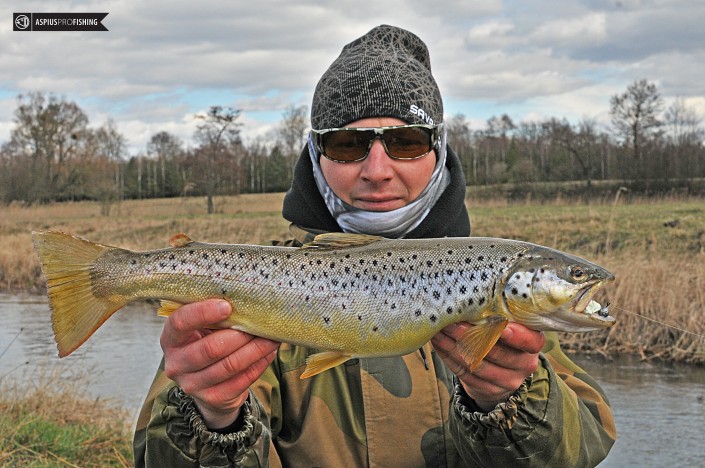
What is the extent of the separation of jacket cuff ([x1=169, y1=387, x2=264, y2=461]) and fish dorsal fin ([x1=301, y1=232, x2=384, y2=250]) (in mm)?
649

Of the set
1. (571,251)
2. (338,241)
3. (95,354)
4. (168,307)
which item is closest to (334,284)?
(338,241)

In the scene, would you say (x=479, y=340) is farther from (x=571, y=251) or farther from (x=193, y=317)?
(x=571, y=251)

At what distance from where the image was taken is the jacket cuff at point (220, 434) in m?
2.93

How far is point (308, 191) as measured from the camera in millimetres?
4031

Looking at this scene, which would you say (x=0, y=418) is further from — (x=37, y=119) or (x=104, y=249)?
(x=37, y=119)

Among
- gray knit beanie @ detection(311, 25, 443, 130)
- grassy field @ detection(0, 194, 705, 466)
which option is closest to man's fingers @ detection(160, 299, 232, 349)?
grassy field @ detection(0, 194, 705, 466)

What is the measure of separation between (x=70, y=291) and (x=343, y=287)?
974 mm

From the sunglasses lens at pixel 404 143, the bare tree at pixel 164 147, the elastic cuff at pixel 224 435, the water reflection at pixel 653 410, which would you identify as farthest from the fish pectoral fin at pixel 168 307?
the bare tree at pixel 164 147

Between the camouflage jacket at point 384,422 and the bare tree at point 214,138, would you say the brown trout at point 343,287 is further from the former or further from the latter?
the bare tree at point 214,138

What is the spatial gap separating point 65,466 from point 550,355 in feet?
13.8

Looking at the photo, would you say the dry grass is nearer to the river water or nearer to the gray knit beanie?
the river water

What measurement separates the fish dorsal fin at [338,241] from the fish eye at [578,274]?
696mm

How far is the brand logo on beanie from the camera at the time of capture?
3.92 metres

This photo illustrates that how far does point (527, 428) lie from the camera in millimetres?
2938
